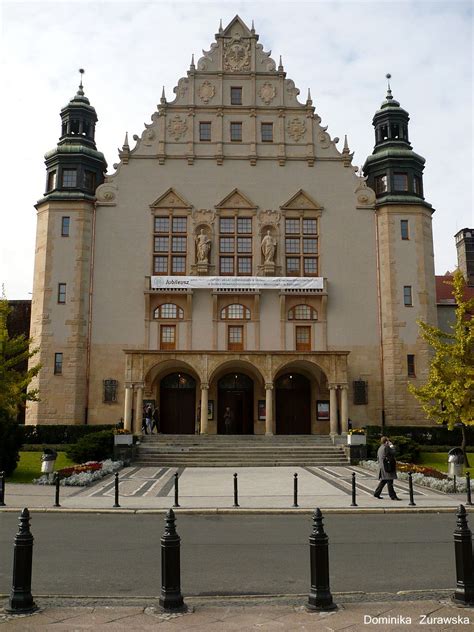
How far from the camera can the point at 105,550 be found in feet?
37.2

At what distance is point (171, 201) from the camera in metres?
42.5

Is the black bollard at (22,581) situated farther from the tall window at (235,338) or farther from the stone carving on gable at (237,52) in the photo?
the stone carving on gable at (237,52)

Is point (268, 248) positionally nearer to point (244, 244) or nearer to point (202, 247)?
point (244, 244)

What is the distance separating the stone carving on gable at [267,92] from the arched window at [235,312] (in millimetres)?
15126

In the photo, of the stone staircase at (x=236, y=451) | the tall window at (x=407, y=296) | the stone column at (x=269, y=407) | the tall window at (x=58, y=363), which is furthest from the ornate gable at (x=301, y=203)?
the tall window at (x=58, y=363)

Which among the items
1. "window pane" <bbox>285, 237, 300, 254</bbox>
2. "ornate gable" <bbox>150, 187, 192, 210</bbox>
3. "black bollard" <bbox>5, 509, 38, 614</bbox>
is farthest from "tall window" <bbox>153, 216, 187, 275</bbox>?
"black bollard" <bbox>5, 509, 38, 614</bbox>

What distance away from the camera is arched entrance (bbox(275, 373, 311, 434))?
40.8 metres

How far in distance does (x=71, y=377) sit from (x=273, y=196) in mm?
18233

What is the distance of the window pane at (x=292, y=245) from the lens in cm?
4222

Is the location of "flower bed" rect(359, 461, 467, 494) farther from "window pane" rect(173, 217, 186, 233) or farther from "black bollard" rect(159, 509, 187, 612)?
"window pane" rect(173, 217, 186, 233)

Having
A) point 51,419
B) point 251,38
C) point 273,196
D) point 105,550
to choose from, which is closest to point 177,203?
point 273,196

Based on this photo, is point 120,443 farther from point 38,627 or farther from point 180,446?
point 38,627

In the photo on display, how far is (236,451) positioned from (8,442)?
12594mm

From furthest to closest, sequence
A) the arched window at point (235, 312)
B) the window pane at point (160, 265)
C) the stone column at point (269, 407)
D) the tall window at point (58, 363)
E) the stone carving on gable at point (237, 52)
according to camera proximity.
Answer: the stone carving on gable at point (237, 52) < the window pane at point (160, 265) < the arched window at point (235, 312) < the tall window at point (58, 363) < the stone column at point (269, 407)
